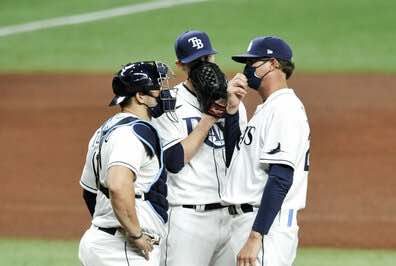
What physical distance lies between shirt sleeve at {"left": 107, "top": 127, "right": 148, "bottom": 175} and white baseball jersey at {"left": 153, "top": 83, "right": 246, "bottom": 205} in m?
0.60

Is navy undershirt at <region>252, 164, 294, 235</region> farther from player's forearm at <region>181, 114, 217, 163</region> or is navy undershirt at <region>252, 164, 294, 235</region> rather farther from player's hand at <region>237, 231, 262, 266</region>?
player's forearm at <region>181, 114, 217, 163</region>

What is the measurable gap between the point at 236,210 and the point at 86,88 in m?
8.07

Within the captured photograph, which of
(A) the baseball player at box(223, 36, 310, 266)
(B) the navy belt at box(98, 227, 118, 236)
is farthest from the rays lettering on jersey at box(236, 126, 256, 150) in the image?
(B) the navy belt at box(98, 227, 118, 236)

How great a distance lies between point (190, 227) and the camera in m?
6.19

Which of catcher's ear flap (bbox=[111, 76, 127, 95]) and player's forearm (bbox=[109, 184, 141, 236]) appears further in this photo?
catcher's ear flap (bbox=[111, 76, 127, 95])

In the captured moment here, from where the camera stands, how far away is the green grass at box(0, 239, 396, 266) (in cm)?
850

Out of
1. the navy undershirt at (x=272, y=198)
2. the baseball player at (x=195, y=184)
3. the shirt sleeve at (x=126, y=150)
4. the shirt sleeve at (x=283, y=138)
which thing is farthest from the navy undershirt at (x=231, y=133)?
the shirt sleeve at (x=126, y=150)

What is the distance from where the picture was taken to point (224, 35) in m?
15.5

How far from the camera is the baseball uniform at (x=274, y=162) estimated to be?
5680 mm
